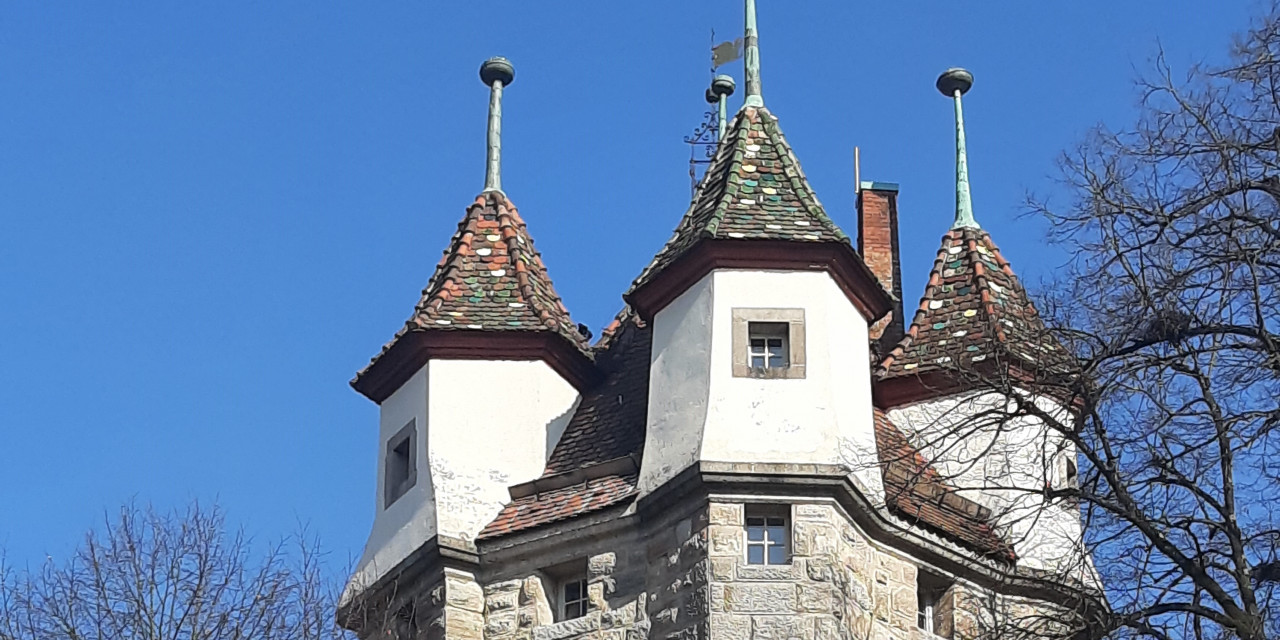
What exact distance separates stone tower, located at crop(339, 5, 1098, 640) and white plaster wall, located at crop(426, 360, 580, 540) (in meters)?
0.02

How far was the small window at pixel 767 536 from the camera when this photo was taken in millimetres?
20500

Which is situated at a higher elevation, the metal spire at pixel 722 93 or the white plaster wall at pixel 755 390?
the metal spire at pixel 722 93

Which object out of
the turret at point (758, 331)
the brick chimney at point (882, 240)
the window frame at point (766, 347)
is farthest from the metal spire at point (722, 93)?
the window frame at point (766, 347)

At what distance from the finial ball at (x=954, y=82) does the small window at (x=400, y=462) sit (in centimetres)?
707

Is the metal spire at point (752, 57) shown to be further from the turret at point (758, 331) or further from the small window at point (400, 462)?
the small window at point (400, 462)

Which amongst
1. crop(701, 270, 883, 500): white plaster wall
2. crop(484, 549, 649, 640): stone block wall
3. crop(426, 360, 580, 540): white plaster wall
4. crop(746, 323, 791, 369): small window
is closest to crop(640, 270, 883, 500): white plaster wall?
crop(701, 270, 883, 500): white plaster wall

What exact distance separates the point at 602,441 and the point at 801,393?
2258mm

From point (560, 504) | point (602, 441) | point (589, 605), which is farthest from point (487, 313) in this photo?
point (589, 605)

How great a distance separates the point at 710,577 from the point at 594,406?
3.49m

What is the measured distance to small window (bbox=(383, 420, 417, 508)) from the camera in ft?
74.8

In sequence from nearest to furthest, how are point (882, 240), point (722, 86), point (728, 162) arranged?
point (728, 162), point (882, 240), point (722, 86)

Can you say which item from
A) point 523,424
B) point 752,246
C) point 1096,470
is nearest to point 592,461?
point 523,424

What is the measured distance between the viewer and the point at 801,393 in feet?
69.2

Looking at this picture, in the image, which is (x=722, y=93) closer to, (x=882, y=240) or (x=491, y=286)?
(x=882, y=240)
